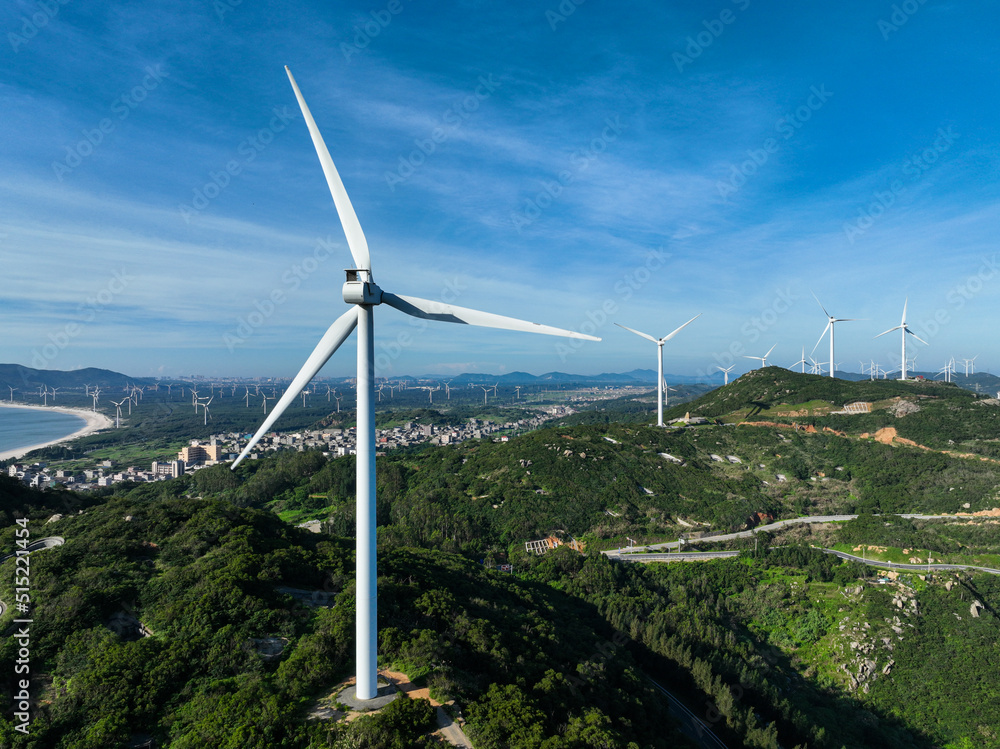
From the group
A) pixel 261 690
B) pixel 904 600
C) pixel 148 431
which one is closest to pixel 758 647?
pixel 904 600

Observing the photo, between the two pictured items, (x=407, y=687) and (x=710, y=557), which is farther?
(x=710, y=557)

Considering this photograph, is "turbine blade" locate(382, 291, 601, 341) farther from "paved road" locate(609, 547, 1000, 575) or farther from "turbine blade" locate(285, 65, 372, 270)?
"paved road" locate(609, 547, 1000, 575)

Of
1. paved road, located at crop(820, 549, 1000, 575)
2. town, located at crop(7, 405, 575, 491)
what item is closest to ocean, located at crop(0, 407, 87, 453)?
town, located at crop(7, 405, 575, 491)

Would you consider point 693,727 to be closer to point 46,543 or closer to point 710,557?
point 710,557

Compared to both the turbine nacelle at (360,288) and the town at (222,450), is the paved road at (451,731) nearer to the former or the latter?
the turbine nacelle at (360,288)

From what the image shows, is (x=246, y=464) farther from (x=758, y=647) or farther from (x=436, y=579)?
(x=758, y=647)

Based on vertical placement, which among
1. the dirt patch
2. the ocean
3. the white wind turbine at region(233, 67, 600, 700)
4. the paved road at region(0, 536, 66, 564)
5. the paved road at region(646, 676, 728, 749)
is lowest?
the paved road at region(646, 676, 728, 749)

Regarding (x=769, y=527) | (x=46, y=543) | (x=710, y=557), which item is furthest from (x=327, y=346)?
(x=769, y=527)

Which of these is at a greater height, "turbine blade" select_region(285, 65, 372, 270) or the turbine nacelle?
"turbine blade" select_region(285, 65, 372, 270)
